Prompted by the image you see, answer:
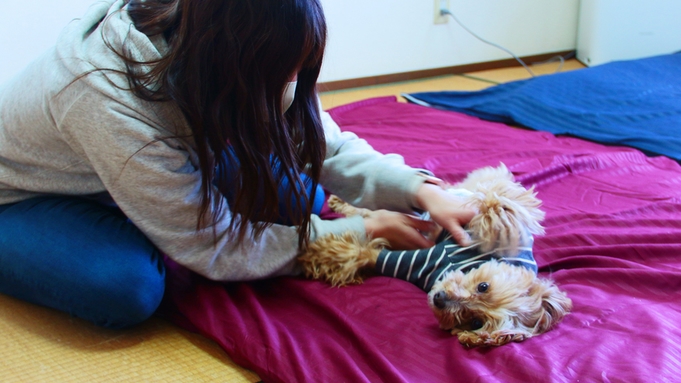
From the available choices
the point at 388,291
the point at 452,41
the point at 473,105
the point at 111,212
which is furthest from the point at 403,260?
the point at 452,41

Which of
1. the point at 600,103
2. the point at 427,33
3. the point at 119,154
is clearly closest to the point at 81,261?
the point at 119,154

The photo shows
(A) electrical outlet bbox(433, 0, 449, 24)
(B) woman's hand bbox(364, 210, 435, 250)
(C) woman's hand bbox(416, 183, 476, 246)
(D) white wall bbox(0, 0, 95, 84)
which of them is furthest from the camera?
(A) electrical outlet bbox(433, 0, 449, 24)

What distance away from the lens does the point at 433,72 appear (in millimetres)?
3246

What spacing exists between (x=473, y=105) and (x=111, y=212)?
1.58 metres

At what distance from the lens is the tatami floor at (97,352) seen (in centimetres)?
99

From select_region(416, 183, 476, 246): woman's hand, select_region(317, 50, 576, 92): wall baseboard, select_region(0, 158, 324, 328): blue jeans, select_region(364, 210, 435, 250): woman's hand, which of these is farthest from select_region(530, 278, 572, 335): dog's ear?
select_region(317, 50, 576, 92): wall baseboard

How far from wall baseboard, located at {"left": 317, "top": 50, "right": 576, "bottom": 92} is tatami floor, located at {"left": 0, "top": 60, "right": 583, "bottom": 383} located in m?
1.80

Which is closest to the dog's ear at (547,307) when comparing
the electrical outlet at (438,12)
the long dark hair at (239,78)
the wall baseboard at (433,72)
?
the long dark hair at (239,78)

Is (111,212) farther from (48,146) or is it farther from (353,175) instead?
(353,175)

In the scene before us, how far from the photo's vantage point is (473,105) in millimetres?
2363

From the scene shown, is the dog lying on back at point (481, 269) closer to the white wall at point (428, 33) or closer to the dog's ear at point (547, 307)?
the dog's ear at point (547, 307)

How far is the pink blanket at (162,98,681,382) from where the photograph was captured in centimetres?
91

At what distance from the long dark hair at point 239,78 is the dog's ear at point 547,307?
1.33 ft

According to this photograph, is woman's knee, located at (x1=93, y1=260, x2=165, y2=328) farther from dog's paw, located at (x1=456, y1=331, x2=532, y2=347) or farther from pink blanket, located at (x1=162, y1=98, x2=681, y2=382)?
dog's paw, located at (x1=456, y1=331, x2=532, y2=347)
